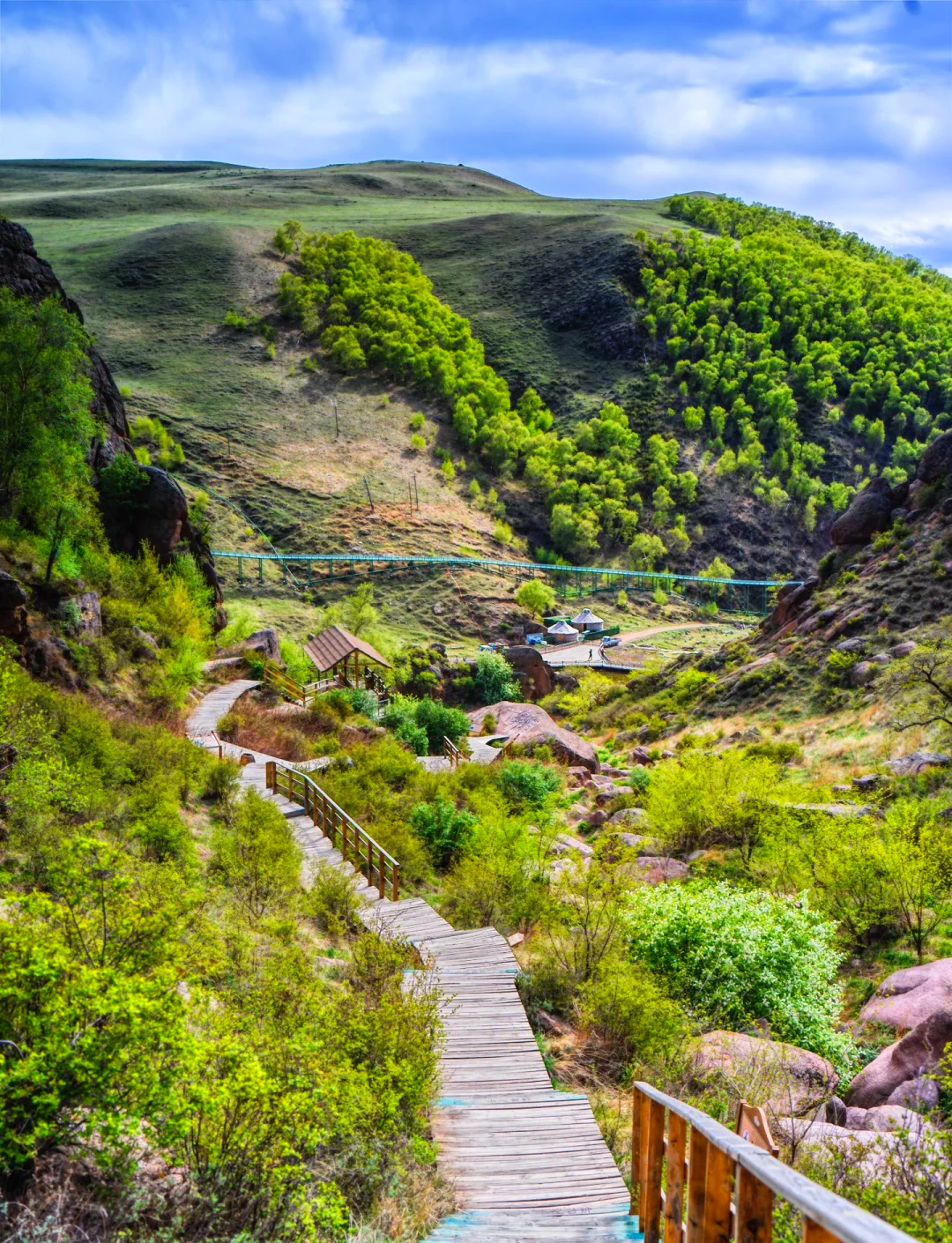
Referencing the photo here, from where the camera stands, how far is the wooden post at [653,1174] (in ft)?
15.9

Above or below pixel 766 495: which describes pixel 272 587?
below

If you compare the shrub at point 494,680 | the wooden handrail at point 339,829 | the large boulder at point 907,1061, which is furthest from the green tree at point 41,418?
the shrub at point 494,680

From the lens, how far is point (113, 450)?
30.0 meters

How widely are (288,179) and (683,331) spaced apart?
344 ft

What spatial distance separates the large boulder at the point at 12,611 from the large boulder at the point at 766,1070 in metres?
13.7

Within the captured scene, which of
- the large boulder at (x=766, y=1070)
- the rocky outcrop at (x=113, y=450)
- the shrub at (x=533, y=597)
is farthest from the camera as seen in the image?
the shrub at (x=533, y=597)

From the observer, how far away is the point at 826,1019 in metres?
9.55

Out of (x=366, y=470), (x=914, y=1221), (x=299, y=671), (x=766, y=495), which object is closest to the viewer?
(x=914, y=1221)

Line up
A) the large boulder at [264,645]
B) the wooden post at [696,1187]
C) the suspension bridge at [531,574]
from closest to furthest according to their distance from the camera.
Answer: the wooden post at [696,1187] → the large boulder at [264,645] → the suspension bridge at [531,574]

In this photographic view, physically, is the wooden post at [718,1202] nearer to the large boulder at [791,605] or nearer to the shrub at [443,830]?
the shrub at [443,830]

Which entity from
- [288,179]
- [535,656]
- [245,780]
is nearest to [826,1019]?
[245,780]

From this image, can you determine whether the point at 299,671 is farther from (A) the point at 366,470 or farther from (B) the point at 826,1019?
(A) the point at 366,470

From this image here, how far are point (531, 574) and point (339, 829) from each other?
2224 inches

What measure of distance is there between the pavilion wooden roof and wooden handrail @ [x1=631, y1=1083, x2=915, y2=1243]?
30704 millimetres
